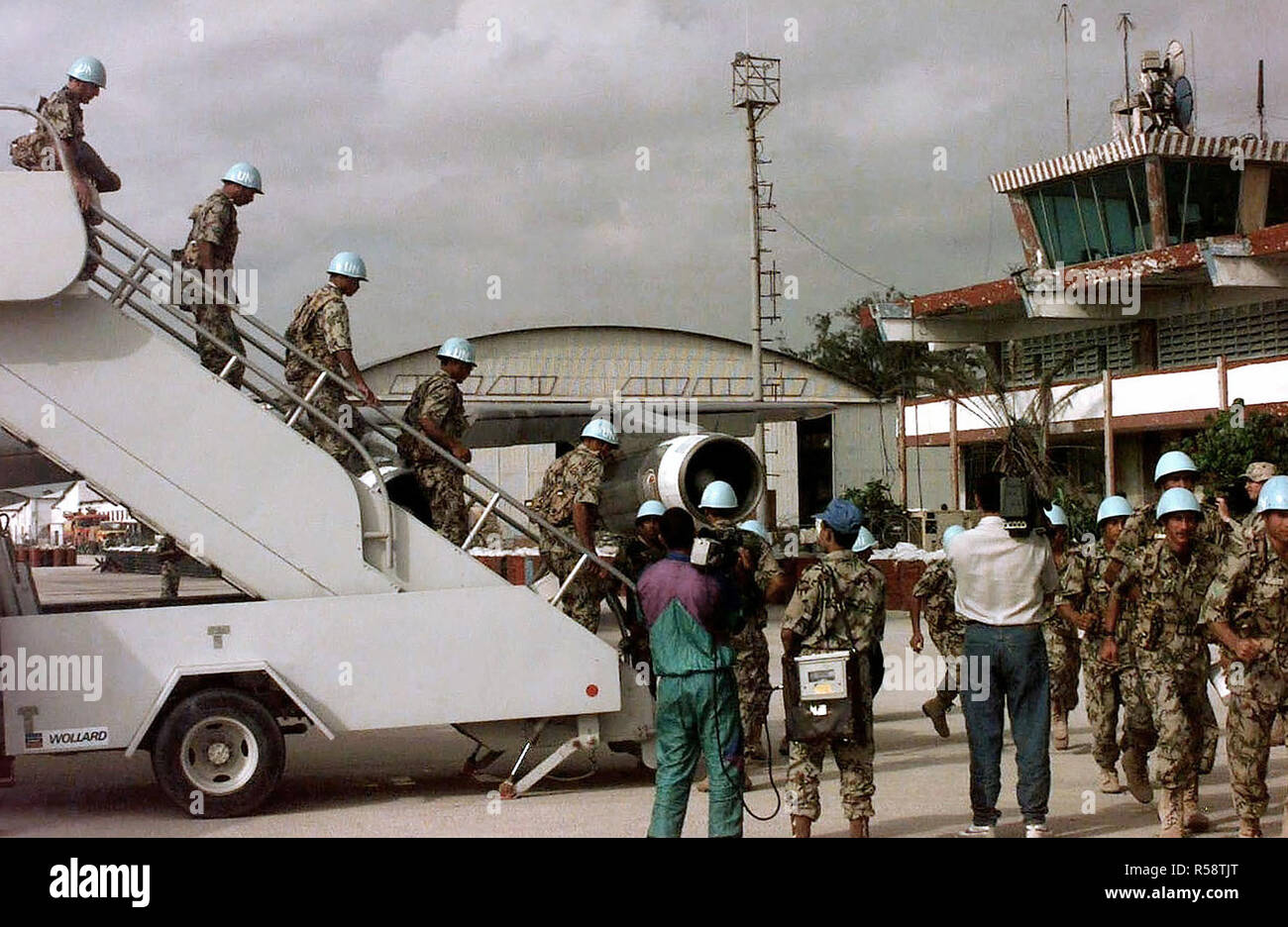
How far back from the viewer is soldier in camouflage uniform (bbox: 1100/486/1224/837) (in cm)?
789

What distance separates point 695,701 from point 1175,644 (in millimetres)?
3000

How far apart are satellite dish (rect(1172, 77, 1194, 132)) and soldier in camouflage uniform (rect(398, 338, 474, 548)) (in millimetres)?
29709

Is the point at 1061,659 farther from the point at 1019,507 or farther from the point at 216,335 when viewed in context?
the point at 216,335

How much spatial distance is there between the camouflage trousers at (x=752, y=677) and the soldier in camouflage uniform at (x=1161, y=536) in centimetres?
256

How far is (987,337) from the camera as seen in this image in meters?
42.2

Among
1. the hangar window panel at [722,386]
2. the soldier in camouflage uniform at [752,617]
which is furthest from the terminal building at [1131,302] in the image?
the soldier in camouflage uniform at [752,617]

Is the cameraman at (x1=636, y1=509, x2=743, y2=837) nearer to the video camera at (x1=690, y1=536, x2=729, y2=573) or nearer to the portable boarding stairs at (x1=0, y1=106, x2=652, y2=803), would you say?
the video camera at (x1=690, y1=536, x2=729, y2=573)

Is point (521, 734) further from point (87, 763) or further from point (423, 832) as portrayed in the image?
point (87, 763)

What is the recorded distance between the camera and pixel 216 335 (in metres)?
9.41

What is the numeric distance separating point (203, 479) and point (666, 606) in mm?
3315

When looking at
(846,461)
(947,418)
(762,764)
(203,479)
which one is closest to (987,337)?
(947,418)

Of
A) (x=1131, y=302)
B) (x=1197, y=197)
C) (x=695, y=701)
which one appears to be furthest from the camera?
(x=1131, y=302)

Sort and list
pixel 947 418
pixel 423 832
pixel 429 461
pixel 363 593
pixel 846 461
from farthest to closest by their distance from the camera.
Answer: pixel 846 461 < pixel 947 418 < pixel 429 461 < pixel 363 593 < pixel 423 832

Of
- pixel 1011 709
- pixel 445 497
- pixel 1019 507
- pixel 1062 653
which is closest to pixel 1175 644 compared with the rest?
pixel 1011 709
